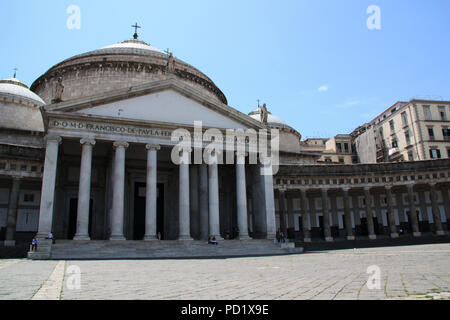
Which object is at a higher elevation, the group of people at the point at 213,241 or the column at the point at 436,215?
the column at the point at 436,215

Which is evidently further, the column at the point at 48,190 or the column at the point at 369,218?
the column at the point at 369,218

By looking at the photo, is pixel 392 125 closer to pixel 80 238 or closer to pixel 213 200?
pixel 213 200

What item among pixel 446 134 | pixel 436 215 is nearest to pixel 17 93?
pixel 436 215

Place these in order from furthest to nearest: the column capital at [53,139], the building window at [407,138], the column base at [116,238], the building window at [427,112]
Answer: the building window at [407,138]
the building window at [427,112]
the column capital at [53,139]
the column base at [116,238]

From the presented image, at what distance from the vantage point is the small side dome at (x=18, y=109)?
32812mm

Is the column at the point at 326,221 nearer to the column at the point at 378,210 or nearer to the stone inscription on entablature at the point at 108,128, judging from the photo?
the column at the point at 378,210

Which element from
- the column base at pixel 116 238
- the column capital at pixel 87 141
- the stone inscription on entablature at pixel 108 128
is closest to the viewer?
the column base at pixel 116 238

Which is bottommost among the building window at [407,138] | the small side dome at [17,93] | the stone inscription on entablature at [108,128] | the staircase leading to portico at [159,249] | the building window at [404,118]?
the staircase leading to portico at [159,249]

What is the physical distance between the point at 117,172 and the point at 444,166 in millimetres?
29538

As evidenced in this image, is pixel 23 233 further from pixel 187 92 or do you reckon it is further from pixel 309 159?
pixel 309 159

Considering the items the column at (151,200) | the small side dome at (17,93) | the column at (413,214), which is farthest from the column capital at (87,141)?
the column at (413,214)

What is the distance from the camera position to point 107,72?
3350 centimetres

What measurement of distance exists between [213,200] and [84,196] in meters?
8.55

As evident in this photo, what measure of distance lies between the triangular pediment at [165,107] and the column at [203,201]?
372 centimetres
